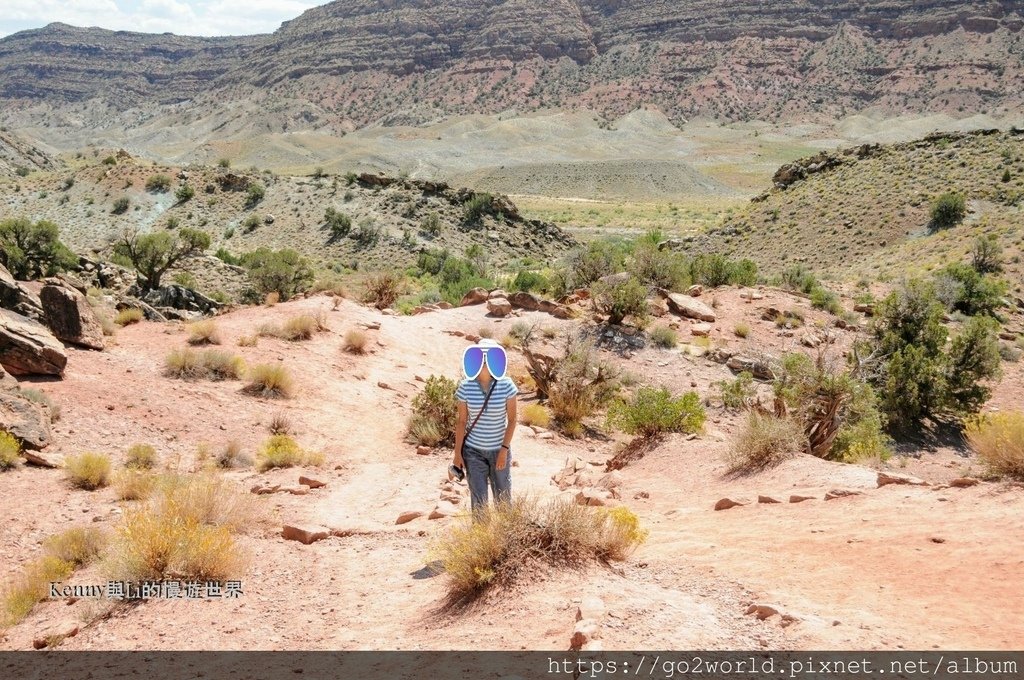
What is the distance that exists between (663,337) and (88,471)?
40.6 ft

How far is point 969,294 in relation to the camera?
21.1 m

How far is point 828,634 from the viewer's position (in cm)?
409

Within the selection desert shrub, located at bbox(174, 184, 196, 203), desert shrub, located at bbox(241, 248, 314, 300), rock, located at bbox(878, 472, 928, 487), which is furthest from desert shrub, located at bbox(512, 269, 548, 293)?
desert shrub, located at bbox(174, 184, 196, 203)

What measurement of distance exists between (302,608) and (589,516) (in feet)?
7.73

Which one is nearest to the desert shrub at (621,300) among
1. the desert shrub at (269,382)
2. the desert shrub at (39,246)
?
the desert shrub at (269,382)

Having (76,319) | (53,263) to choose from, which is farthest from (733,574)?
(53,263)

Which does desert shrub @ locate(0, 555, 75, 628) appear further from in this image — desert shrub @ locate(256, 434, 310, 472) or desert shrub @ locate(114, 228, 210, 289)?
desert shrub @ locate(114, 228, 210, 289)

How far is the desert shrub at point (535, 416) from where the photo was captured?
40.3 ft

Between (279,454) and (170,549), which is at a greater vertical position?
(170,549)

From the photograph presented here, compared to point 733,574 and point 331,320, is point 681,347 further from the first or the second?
point 733,574

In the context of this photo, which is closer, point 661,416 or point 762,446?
point 762,446

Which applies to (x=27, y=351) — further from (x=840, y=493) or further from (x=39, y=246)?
(x=39, y=246)

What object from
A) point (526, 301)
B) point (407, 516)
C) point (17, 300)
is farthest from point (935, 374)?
point (17, 300)

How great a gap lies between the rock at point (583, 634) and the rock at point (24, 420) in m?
7.79
